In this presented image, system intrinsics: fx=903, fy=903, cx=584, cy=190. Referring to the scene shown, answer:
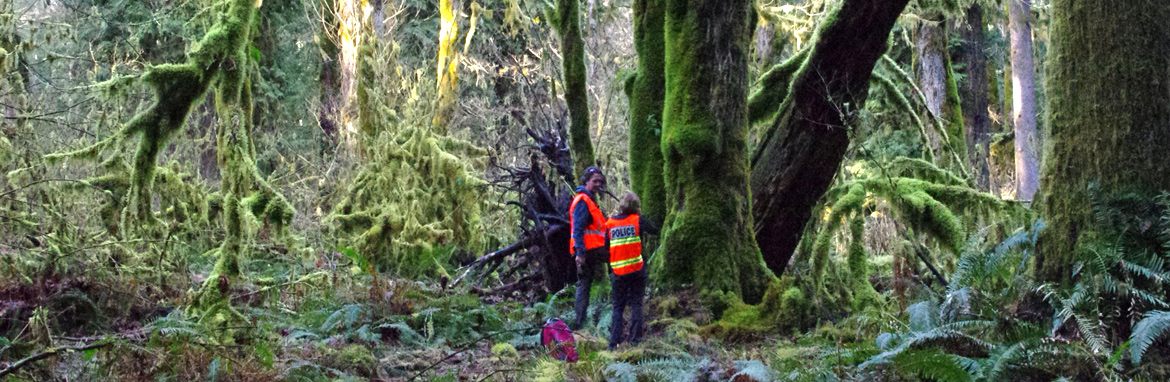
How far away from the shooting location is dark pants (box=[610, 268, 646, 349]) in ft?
27.8

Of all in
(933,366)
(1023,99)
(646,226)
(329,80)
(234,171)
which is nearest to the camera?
(933,366)

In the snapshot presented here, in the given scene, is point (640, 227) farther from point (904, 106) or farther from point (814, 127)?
point (904, 106)

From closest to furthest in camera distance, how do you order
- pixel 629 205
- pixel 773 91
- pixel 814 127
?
pixel 629 205 < pixel 814 127 < pixel 773 91

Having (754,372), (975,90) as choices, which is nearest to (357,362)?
(754,372)

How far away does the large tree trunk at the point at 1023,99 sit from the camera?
18766 millimetres

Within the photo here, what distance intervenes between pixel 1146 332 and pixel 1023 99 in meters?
16.3

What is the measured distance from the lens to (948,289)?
604cm

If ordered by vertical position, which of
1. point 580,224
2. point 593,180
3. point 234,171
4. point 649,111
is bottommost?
point 580,224

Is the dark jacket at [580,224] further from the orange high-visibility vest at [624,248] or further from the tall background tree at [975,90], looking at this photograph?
the tall background tree at [975,90]

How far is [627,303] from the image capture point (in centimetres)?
861

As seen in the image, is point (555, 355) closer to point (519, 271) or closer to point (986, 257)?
point (986, 257)

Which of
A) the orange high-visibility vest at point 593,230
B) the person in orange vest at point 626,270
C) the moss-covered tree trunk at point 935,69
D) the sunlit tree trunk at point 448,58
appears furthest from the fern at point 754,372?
the sunlit tree trunk at point 448,58

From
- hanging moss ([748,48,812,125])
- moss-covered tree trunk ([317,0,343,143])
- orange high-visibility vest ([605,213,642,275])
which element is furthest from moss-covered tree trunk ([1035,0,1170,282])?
moss-covered tree trunk ([317,0,343,143])

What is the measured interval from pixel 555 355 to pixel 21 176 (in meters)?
5.53
